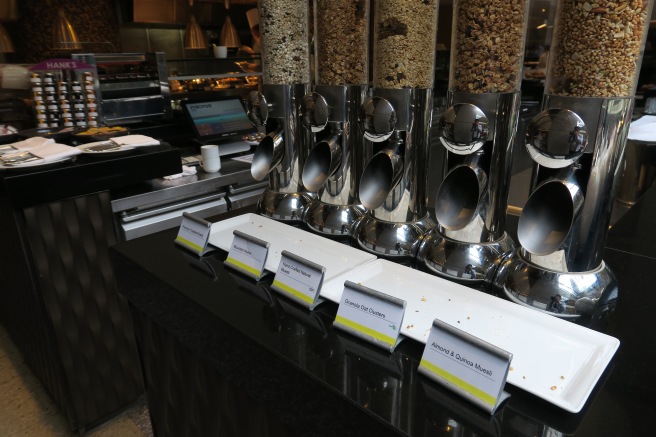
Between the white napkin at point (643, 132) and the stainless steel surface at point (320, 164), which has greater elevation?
the stainless steel surface at point (320, 164)

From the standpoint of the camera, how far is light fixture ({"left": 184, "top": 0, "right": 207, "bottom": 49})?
4.30 metres

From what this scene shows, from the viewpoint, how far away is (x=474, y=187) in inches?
28.6

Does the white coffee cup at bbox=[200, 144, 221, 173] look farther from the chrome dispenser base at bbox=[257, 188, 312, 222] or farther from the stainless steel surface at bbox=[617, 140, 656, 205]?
the stainless steel surface at bbox=[617, 140, 656, 205]

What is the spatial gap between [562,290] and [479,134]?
0.26m

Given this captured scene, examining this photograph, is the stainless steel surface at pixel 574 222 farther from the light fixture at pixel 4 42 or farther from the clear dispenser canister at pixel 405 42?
the light fixture at pixel 4 42

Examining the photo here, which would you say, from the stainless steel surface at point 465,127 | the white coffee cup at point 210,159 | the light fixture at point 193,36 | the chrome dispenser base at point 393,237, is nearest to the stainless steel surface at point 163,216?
the white coffee cup at point 210,159

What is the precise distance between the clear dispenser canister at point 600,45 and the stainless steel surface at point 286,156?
0.56 metres

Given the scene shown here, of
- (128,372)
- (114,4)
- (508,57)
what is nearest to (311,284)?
(508,57)

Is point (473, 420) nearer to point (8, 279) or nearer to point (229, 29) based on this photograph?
point (8, 279)

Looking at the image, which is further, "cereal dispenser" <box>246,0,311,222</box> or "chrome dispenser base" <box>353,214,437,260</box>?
"cereal dispenser" <box>246,0,311,222</box>

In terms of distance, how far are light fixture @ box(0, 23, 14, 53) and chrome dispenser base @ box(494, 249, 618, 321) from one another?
4.29 m

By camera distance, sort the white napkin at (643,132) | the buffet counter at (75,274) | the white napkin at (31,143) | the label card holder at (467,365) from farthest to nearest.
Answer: the white napkin at (643,132) < the white napkin at (31,143) < the buffet counter at (75,274) < the label card holder at (467,365)

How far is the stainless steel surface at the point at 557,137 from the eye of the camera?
0.58 metres

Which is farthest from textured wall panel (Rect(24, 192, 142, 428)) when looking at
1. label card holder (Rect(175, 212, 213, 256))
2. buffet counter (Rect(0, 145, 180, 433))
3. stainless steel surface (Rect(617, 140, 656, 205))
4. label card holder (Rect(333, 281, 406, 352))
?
stainless steel surface (Rect(617, 140, 656, 205))
